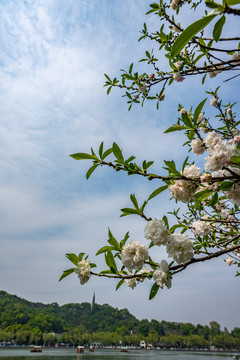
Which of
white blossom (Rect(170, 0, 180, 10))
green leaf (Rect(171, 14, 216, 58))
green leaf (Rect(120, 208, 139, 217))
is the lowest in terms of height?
green leaf (Rect(120, 208, 139, 217))

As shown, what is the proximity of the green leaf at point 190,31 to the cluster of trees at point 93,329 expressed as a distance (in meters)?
84.0

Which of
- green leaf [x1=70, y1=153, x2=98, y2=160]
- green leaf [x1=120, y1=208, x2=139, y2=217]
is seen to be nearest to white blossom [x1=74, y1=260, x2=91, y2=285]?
green leaf [x1=120, y1=208, x2=139, y2=217]

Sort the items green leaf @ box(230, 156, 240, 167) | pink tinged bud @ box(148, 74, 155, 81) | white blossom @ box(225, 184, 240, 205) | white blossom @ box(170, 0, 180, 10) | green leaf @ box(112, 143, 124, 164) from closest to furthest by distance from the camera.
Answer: green leaf @ box(230, 156, 240, 167) → white blossom @ box(225, 184, 240, 205) → green leaf @ box(112, 143, 124, 164) → white blossom @ box(170, 0, 180, 10) → pink tinged bud @ box(148, 74, 155, 81)

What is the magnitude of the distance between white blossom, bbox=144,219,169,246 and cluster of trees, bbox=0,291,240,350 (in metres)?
83.1

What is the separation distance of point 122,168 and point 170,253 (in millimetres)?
649

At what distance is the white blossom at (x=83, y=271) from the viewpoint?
1.72 meters

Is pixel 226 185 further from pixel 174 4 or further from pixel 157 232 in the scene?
pixel 174 4

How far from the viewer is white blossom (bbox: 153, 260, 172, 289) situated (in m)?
1.45

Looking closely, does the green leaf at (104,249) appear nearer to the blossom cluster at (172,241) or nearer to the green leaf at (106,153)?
the blossom cluster at (172,241)

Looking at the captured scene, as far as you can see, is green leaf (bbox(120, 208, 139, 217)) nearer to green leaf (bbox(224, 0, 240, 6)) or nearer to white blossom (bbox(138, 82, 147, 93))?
green leaf (bbox(224, 0, 240, 6))

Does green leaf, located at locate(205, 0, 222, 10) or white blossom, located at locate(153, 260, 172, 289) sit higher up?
green leaf, located at locate(205, 0, 222, 10)

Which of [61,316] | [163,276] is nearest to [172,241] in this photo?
[163,276]

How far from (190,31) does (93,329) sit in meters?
122

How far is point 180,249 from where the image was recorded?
4.98 feet
